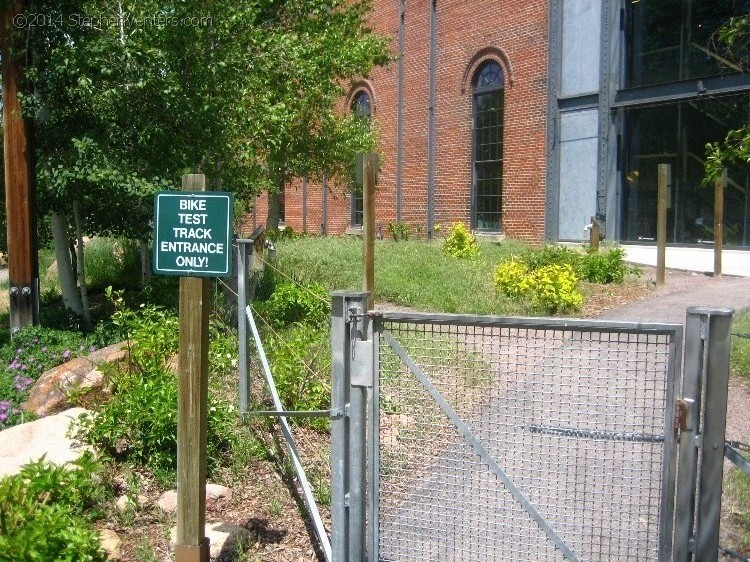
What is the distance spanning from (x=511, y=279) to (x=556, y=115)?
8.58 metres

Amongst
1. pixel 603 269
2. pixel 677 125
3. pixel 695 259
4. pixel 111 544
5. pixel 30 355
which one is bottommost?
pixel 111 544

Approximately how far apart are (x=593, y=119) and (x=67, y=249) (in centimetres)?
1227

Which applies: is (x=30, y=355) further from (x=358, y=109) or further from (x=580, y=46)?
(x=358, y=109)


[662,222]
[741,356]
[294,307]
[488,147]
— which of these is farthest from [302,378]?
[488,147]

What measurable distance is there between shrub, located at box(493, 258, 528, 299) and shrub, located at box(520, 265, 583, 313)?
132 mm

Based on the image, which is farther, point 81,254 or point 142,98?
point 81,254

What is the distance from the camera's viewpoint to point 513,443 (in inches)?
145

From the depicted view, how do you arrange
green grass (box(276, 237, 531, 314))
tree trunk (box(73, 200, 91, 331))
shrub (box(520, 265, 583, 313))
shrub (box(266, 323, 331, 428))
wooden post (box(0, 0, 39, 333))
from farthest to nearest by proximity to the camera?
green grass (box(276, 237, 531, 314)) < shrub (box(520, 265, 583, 313)) < tree trunk (box(73, 200, 91, 331)) < wooden post (box(0, 0, 39, 333)) < shrub (box(266, 323, 331, 428))

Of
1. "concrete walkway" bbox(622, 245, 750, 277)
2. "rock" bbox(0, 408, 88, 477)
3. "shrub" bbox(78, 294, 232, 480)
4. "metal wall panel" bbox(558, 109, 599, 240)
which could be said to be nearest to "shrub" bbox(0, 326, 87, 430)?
"rock" bbox(0, 408, 88, 477)

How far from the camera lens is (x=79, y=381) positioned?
6711mm

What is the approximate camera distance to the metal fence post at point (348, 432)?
388 cm

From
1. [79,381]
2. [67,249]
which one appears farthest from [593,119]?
[79,381]

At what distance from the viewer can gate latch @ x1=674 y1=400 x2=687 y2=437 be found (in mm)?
3299

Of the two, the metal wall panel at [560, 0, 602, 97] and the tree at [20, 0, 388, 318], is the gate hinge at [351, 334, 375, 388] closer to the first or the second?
the tree at [20, 0, 388, 318]
